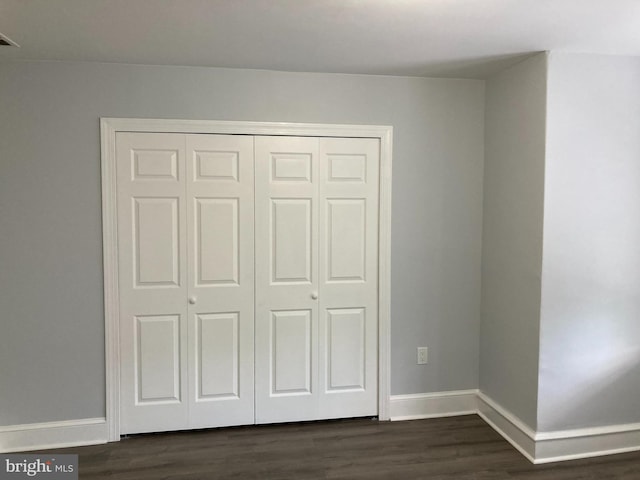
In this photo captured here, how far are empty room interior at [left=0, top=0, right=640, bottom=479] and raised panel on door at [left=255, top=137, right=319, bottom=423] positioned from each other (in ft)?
0.05

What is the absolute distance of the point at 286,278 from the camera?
3.01 metres

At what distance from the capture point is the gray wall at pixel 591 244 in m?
2.57

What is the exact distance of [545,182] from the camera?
2557mm

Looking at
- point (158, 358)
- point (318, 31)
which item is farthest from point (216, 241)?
point (318, 31)

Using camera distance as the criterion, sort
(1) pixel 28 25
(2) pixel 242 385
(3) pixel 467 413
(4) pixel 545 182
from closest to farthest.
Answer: (1) pixel 28 25 < (4) pixel 545 182 < (2) pixel 242 385 < (3) pixel 467 413

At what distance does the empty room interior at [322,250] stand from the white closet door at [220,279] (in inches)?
0.6

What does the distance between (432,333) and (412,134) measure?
1368 mm

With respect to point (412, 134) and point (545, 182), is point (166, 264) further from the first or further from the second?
point (545, 182)

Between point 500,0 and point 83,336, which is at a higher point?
point 500,0

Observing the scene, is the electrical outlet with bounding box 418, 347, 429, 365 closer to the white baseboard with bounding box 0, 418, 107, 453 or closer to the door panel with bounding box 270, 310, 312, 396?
the door panel with bounding box 270, 310, 312, 396


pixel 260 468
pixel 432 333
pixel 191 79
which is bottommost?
pixel 260 468

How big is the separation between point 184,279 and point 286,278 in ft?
2.12

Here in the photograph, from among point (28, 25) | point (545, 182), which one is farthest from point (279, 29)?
point (545, 182)

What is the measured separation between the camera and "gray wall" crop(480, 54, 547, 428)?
263cm
